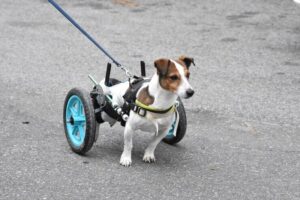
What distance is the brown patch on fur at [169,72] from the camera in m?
4.61

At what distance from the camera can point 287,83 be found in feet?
25.0

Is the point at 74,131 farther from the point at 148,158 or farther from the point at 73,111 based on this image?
the point at 148,158

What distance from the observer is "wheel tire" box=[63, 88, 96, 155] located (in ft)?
16.2

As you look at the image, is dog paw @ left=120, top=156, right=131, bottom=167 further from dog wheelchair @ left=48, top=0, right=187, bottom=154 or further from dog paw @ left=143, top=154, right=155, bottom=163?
dog wheelchair @ left=48, top=0, right=187, bottom=154

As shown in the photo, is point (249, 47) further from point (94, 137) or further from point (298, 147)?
point (94, 137)

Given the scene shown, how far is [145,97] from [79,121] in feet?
2.14

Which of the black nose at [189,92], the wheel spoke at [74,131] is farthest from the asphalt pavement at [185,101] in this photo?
the black nose at [189,92]

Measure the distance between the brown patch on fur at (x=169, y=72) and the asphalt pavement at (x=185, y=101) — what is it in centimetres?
74

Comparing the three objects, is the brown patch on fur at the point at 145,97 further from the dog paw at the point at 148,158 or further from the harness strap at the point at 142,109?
the dog paw at the point at 148,158

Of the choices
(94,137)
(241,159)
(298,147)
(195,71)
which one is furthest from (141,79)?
(195,71)

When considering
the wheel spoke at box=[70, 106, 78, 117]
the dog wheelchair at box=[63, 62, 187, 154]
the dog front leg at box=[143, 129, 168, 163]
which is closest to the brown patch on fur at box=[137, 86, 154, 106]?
the dog wheelchair at box=[63, 62, 187, 154]

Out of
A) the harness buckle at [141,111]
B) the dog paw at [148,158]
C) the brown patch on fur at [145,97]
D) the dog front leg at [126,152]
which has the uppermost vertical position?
the brown patch on fur at [145,97]

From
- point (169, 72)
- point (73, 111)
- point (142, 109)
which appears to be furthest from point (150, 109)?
point (73, 111)

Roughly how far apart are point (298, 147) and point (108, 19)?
5.29 meters
